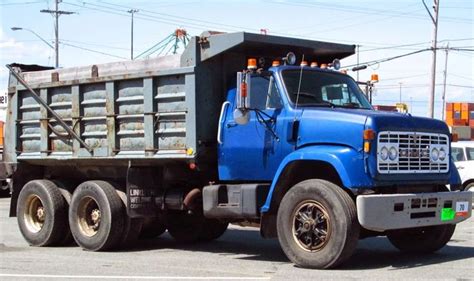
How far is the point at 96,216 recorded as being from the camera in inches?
442

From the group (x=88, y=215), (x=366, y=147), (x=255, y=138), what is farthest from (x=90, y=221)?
(x=366, y=147)

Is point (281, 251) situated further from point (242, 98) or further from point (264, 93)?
point (242, 98)

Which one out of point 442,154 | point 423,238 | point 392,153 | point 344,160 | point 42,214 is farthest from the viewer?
point 42,214

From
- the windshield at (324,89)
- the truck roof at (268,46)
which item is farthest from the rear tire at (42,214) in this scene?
the windshield at (324,89)

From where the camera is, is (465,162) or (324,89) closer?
(324,89)

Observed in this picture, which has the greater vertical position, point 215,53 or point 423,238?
point 215,53

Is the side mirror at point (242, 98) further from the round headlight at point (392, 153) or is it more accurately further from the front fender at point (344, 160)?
the round headlight at point (392, 153)

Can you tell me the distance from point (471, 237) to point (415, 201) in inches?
171

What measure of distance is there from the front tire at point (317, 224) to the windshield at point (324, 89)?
4.27 feet

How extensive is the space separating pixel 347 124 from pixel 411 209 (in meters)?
1.28

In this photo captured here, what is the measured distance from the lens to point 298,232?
8812 mm

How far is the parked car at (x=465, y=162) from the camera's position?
2036 cm

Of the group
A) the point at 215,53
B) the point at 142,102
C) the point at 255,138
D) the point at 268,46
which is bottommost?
the point at 255,138

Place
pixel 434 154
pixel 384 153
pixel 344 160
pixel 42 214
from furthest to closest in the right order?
pixel 42 214
pixel 434 154
pixel 384 153
pixel 344 160
